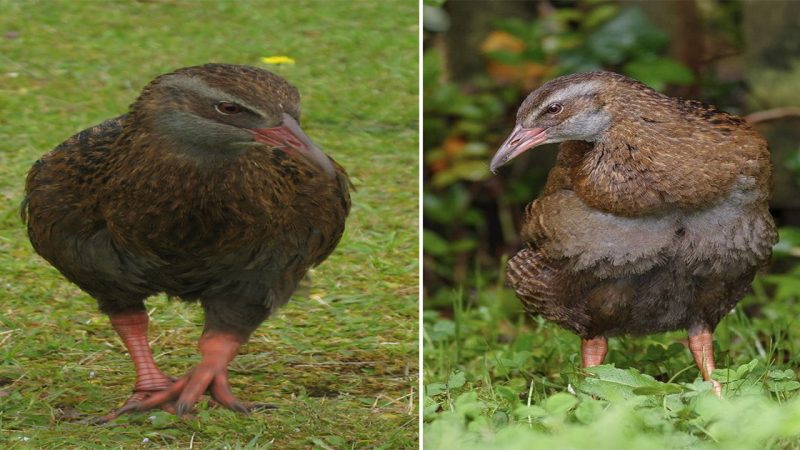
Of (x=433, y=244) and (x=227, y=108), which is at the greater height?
(x=227, y=108)

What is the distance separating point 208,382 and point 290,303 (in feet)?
2.75

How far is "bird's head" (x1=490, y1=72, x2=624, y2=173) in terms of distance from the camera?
4.18 metres

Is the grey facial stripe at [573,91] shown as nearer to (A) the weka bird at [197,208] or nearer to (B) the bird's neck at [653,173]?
(B) the bird's neck at [653,173]

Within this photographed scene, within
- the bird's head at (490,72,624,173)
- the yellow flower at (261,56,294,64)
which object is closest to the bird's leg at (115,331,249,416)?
the bird's head at (490,72,624,173)

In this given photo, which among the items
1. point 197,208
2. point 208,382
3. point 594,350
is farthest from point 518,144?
point 208,382

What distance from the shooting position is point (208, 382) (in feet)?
14.6

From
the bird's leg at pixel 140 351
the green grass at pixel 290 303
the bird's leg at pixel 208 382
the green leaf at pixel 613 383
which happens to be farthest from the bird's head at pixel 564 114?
the bird's leg at pixel 140 351

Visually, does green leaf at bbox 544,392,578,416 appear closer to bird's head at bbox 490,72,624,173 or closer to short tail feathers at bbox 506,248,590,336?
short tail feathers at bbox 506,248,590,336

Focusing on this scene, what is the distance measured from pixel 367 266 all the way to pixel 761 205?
1809 mm

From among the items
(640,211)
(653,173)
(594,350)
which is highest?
(653,173)

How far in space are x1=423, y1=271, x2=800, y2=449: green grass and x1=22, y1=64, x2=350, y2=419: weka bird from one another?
702mm

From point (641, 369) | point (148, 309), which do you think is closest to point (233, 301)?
point (148, 309)

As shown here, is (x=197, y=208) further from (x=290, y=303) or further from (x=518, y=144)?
(x=290, y=303)

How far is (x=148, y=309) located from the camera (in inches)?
203
